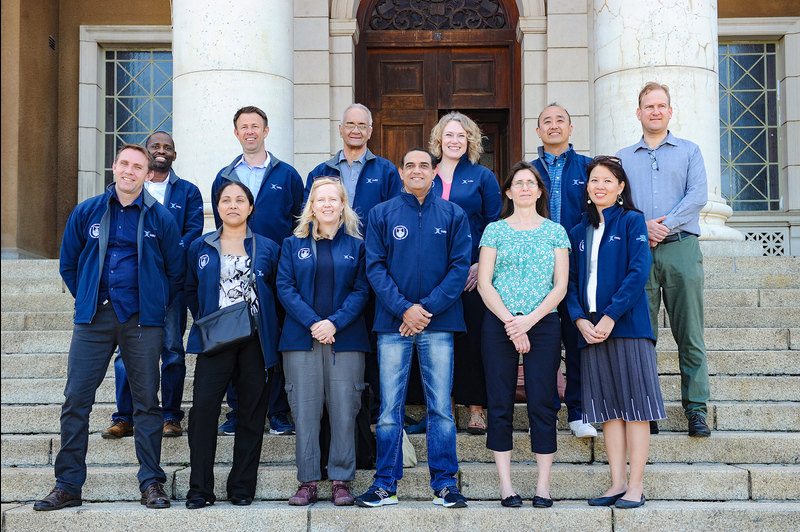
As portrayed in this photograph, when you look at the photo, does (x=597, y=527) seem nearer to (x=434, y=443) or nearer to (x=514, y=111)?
(x=434, y=443)

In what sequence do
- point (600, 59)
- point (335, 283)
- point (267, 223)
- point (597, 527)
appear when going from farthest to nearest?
point (600, 59), point (267, 223), point (335, 283), point (597, 527)

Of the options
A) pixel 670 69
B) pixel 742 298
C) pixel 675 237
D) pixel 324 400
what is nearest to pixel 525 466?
pixel 324 400

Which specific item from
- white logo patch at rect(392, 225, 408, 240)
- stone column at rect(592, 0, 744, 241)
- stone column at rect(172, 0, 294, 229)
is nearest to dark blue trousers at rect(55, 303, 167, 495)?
white logo patch at rect(392, 225, 408, 240)

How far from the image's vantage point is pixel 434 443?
16.7 feet

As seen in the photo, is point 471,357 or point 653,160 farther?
point 653,160

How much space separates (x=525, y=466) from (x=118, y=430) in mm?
2630

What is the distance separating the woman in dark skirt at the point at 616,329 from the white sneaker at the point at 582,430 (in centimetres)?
28

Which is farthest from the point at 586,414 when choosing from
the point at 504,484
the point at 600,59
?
the point at 600,59

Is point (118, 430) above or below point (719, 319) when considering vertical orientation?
below

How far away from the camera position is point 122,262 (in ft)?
17.4

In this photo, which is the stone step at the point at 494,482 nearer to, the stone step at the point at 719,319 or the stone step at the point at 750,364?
the stone step at the point at 750,364

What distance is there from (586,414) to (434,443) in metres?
0.91

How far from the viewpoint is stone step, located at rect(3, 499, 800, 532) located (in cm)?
487

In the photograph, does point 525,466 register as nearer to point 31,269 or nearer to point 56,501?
point 56,501
